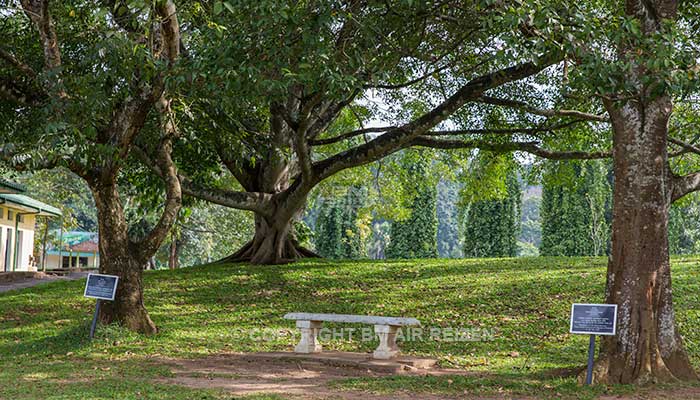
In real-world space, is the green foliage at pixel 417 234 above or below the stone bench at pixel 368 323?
above

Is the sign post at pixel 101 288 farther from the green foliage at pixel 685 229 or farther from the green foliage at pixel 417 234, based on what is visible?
the green foliage at pixel 685 229

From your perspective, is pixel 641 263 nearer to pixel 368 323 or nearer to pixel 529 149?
pixel 368 323

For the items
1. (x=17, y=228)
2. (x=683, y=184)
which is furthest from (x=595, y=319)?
(x=17, y=228)

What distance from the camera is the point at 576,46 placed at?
8.69 meters

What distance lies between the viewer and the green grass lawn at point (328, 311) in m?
9.18

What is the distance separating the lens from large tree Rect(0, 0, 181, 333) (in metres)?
10.9

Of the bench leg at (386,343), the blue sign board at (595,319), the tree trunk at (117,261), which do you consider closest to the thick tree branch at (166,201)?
the tree trunk at (117,261)

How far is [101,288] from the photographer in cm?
1215

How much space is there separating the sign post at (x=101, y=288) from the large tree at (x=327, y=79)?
3.53 m

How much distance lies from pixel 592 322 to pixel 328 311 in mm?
7401

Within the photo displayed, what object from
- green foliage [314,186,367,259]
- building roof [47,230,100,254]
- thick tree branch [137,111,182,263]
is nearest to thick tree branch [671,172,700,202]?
thick tree branch [137,111,182,263]

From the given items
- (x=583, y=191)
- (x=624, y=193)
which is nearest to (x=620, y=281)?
(x=624, y=193)

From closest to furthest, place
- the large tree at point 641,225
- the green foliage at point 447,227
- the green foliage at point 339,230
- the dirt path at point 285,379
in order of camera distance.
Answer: the dirt path at point 285,379, the large tree at point 641,225, the green foliage at point 339,230, the green foliage at point 447,227

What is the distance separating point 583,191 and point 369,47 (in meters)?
32.2
